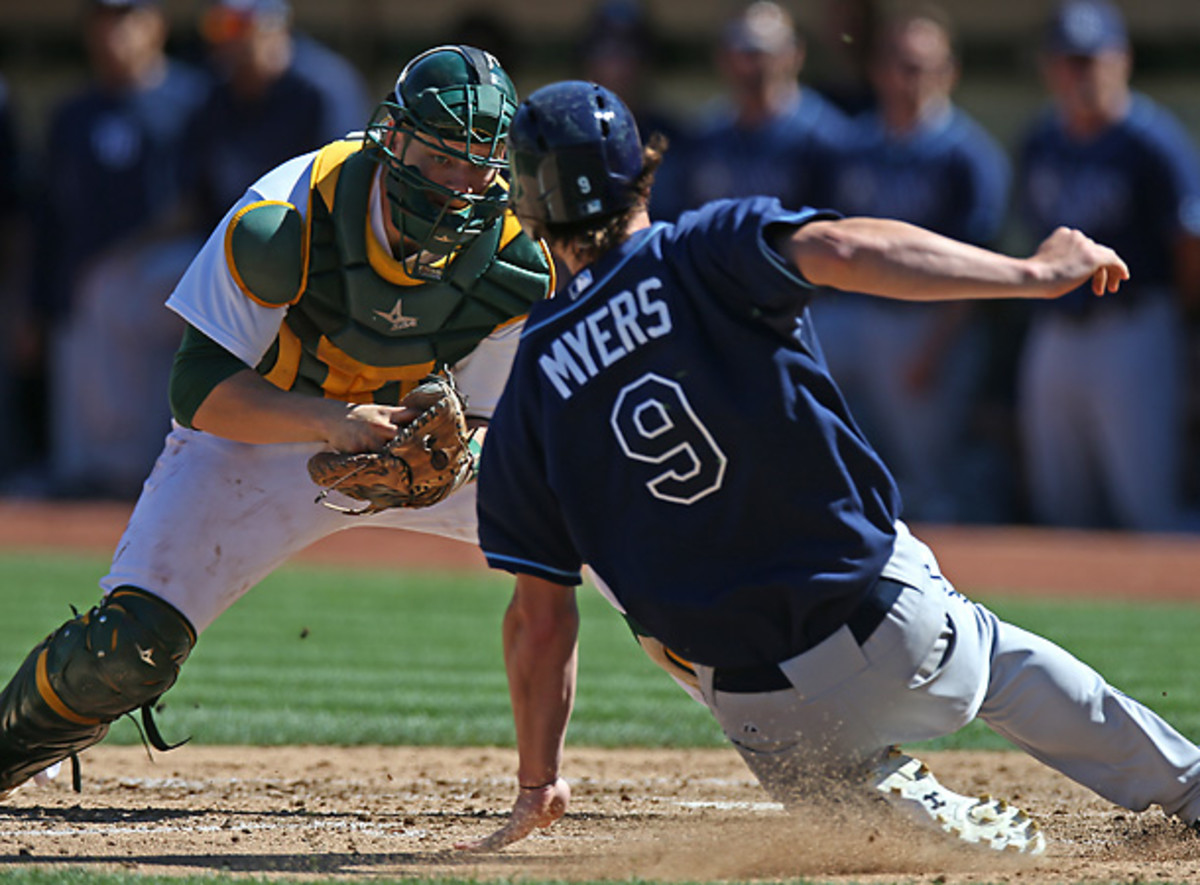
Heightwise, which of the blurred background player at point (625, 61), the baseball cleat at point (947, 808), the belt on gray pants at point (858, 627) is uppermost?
the blurred background player at point (625, 61)

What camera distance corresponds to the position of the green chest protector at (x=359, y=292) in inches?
179

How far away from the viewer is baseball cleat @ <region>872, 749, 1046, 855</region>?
3773 mm

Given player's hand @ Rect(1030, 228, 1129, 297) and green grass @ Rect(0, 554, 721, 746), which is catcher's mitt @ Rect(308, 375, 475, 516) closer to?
player's hand @ Rect(1030, 228, 1129, 297)

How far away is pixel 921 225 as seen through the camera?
34.9ft

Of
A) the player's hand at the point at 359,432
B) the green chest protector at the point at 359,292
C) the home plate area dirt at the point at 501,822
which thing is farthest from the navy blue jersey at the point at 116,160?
the player's hand at the point at 359,432

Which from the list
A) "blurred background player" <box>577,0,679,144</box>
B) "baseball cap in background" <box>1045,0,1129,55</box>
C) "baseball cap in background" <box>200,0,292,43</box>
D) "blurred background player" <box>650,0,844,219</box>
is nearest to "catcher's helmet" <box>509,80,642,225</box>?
"baseball cap in background" <box>1045,0,1129,55</box>

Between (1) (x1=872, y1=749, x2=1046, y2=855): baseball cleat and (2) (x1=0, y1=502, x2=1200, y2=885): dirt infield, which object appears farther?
(2) (x1=0, y1=502, x2=1200, y2=885): dirt infield

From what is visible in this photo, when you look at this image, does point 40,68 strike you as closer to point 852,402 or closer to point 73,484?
point 73,484

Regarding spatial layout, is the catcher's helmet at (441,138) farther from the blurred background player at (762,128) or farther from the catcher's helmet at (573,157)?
the blurred background player at (762,128)

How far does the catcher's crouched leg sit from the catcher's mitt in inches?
21.7

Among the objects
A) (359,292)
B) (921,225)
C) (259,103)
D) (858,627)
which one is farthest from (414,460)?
(259,103)

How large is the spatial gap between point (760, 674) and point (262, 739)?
9.71 ft

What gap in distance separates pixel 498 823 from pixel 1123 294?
6661 millimetres

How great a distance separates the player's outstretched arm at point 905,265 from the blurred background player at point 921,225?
23.8 feet
